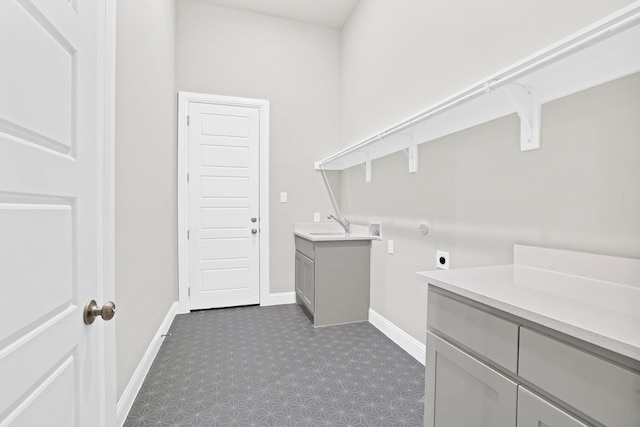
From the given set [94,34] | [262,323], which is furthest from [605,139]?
[262,323]

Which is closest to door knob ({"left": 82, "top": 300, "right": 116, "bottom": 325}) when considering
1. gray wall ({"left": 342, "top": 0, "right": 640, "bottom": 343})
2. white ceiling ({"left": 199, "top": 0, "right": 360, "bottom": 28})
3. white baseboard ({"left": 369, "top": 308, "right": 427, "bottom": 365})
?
gray wall ({"left": 342, "top": 0, "right": 640, "bottom": 343})

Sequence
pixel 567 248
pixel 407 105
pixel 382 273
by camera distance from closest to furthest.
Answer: pixel 567 248 < pixel 407 105 < pixel 382 273

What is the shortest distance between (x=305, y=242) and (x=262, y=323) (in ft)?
2.87

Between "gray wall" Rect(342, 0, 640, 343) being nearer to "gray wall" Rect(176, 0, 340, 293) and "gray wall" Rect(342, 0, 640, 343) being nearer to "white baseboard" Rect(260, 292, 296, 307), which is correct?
"gray wall" Rect(176, 0, 340, 293)

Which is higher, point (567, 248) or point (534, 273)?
point (567, 248)

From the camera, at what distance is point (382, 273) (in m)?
2.75

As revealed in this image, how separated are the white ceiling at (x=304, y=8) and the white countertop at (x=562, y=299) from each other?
10.5ft

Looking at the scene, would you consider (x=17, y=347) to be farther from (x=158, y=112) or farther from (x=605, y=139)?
(x=158, y=112)

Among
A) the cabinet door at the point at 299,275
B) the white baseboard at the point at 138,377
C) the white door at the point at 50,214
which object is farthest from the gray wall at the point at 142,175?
the cabinet door at the point at 299,275

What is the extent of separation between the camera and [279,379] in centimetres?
198

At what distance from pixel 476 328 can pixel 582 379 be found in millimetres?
318

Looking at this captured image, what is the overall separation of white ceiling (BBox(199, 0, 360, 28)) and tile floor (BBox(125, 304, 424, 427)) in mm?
3315

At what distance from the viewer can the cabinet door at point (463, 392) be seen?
95 centimetres

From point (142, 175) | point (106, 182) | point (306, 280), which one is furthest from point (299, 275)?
point (106, 182)
